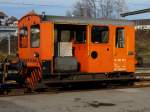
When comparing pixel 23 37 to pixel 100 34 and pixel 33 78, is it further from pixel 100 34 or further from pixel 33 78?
pixel 100 34

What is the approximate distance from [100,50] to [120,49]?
3.45ft

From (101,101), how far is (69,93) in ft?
7.56

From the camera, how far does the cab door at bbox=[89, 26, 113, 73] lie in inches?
701

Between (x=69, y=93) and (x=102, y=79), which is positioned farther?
(x=102, y=79)

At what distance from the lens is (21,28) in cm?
1808

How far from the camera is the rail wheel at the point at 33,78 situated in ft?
53.9

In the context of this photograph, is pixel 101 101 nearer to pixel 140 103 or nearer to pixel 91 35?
pixel 140 103

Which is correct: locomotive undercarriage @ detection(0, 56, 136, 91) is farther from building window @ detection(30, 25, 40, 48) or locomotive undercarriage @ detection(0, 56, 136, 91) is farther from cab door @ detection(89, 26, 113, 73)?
building window @ detection(30, 25, 40, 48)

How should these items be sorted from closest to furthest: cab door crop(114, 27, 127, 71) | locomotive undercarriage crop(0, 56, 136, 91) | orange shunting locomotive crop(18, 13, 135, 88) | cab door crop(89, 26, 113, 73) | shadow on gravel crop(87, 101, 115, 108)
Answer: shadow on gravel crop(87, 101, 115, 108), locomotive undercarriage crop(0, 56, 136, 91), orange shunting locomotive crop(18, 13, 135, 88), cab door crop(89, 26, 113, 73), cab door crop(114, 27, 127, 71)

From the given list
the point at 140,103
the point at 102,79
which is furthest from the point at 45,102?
the point at 102,79

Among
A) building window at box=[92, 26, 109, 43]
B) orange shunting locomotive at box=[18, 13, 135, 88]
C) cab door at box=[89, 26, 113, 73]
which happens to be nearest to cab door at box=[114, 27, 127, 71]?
orange shunting locomotive at box=[18, 13, 135, 88]

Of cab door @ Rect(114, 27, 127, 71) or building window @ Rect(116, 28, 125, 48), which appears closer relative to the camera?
cab door @ Rect(114, 27, 127, 71)

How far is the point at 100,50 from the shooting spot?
1792 centimetres

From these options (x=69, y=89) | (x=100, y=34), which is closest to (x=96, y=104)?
(x=69, y=89)
